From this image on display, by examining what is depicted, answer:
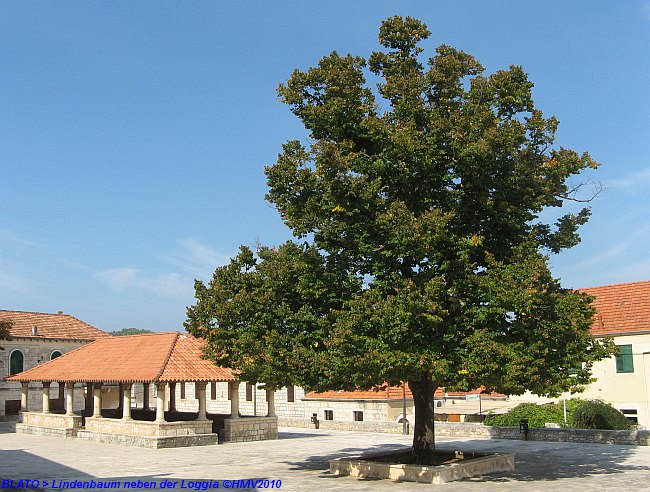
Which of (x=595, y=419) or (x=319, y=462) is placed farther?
(x=595, y=419)

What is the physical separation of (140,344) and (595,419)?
22.3m

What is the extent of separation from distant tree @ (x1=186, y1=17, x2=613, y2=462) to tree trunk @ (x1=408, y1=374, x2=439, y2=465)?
0.05 meters

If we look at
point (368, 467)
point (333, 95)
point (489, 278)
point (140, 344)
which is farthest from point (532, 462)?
point (140, 344)

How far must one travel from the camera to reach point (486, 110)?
18.7 meters

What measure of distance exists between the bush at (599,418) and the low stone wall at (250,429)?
1397 cm

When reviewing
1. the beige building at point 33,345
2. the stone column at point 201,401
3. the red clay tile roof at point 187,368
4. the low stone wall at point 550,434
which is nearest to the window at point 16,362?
the beige building at point 33,345

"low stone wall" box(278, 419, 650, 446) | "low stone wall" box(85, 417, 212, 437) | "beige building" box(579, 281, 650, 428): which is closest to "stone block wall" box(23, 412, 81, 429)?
"low stone wall" box(85, 417, 212, 437)

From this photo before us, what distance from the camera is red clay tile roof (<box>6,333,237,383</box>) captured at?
1217 inches

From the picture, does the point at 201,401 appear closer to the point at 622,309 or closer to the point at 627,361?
the point at 627,361

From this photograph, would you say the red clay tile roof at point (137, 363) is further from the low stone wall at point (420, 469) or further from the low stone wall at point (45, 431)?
the low stone wall at point (420, 469)

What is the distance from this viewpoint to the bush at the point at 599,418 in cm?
2994

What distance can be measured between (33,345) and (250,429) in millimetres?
26687

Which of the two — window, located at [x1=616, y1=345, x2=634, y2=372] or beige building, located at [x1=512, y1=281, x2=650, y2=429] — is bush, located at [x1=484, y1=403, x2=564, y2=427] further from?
window, located at [x1=616, y1=345, x2=634, y2=372]

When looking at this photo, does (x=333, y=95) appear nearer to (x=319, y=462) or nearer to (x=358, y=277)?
(x=358, y=277)
